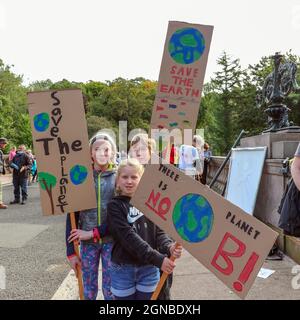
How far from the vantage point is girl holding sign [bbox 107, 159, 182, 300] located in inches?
107

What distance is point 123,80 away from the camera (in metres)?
81.4

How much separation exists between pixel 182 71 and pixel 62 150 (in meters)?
0.97

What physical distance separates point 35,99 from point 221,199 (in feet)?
4.60

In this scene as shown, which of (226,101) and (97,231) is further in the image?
(226,101)

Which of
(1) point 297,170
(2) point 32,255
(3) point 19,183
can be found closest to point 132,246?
(1) point 297,170

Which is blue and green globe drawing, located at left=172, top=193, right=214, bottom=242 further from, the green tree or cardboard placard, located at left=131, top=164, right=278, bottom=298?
the green tree

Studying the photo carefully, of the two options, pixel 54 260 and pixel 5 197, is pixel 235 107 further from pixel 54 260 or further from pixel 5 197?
pixel 54 260

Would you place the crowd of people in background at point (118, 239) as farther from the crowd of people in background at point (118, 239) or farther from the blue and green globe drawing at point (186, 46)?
the blue and green globe drawing at point (186, 46)

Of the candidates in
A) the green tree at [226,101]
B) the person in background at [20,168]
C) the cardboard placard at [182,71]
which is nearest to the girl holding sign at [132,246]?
the cardboard placard at [182,71]

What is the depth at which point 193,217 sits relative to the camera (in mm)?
2666

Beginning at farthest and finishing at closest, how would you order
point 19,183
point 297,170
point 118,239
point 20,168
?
point 19,183
point 20,168
point 297,170
point 118,239

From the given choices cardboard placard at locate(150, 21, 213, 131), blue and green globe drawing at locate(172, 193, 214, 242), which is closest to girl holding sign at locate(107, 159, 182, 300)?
blue and green globe drawing at locate(172, 193, 214, 242)

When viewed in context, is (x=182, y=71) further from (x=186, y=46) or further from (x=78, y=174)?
(x=78, y=174)

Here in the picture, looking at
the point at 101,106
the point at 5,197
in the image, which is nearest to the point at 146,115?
the point at 101,106
